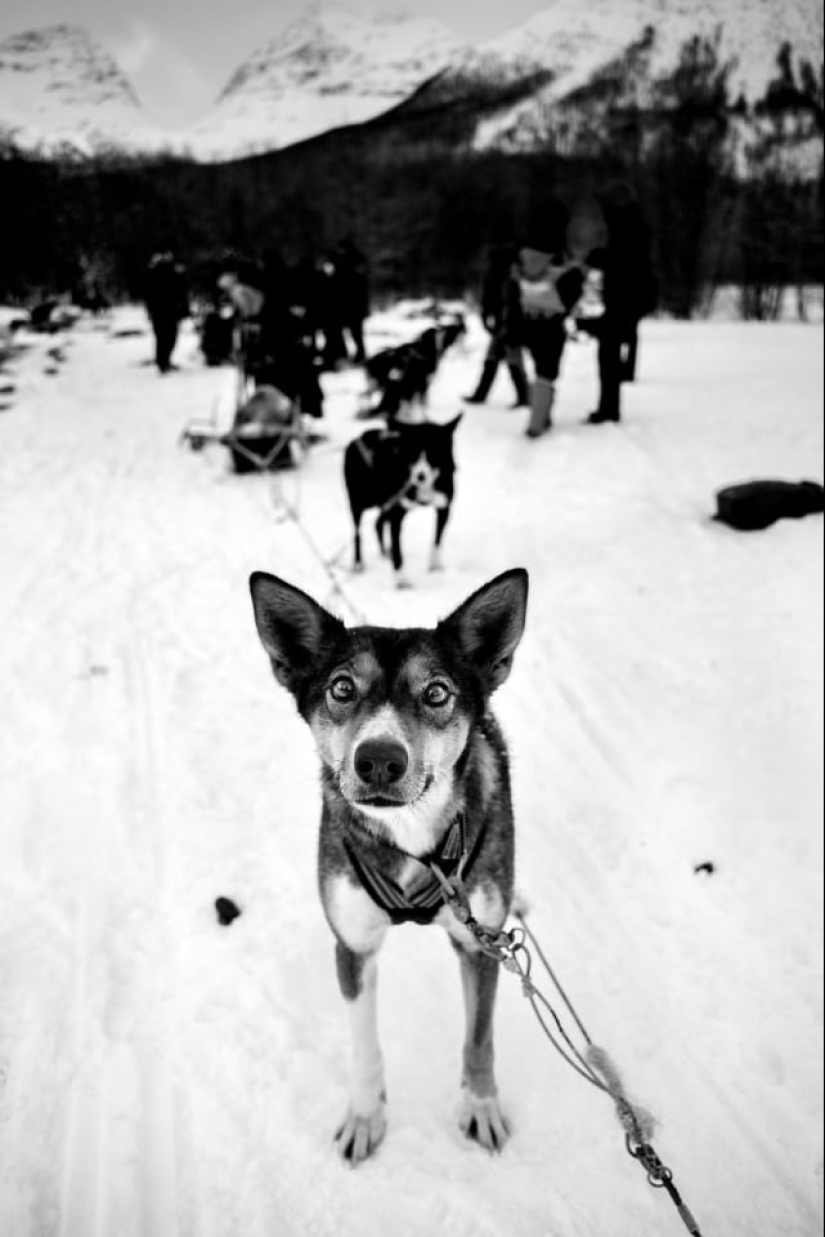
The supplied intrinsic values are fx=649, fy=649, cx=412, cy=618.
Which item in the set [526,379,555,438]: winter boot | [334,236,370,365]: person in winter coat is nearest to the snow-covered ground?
[526,379,555,438]: winter boot

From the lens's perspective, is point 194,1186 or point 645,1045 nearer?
point 194,1186

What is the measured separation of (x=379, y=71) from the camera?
6675 cm

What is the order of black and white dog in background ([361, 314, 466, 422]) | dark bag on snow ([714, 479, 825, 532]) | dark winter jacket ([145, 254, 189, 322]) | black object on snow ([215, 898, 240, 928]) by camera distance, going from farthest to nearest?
dark winter jacket ([145, 254, 189, 322]) → black and white dog in background ([361, 314, 466, 422]) → dark bag on snow ([714, 479, 825, 532]) → black object on snow ([215, 898, 240, 928])

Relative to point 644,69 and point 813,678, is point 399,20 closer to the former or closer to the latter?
point 644,69

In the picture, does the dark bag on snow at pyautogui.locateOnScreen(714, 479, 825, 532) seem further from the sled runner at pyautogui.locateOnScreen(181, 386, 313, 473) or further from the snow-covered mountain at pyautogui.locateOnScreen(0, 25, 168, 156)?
the snow-covered mountain at pyautogui.locateOnScreen(0, 25, 168, 156)

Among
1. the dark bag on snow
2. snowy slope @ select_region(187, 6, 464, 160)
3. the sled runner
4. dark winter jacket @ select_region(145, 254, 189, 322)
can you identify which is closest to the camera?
the dark bag on snow

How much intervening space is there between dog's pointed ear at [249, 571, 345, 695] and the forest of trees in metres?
7.12

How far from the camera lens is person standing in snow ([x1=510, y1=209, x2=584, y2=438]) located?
7195mm

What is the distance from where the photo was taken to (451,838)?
6.36 ft

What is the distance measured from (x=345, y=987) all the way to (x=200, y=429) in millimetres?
8781

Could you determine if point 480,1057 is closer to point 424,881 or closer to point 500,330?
point 424,881

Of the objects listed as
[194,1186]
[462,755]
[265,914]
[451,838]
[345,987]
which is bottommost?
[194,1186]

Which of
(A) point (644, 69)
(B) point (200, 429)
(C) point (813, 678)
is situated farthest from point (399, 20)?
(C) point (813, 678)

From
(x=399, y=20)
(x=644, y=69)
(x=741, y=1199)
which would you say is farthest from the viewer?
(x=399, y=20)
